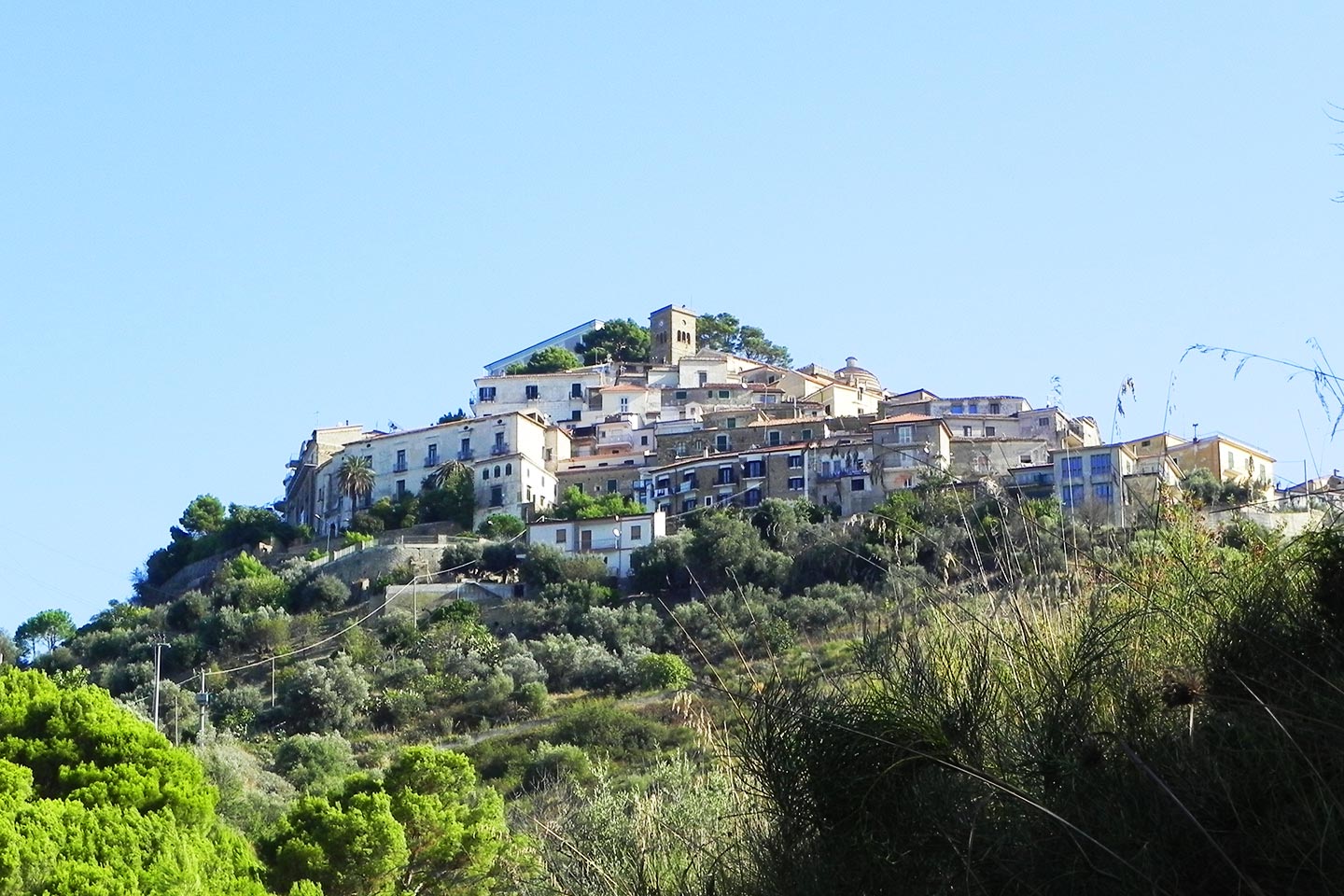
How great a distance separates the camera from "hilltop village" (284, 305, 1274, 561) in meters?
73.1

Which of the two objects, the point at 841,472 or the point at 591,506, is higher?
the point at 841,472

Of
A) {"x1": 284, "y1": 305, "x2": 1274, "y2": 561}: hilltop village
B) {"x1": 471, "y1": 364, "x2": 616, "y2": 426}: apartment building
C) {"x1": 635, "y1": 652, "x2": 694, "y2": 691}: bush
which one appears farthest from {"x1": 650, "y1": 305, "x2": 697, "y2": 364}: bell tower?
{"x1": 635, "y1": 652, "x2": 694, "y2": 691}: bush

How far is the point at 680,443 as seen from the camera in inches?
3265

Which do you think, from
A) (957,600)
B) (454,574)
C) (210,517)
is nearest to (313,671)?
(454,574)

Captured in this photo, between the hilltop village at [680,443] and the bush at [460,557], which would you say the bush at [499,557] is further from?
the hilltop village at [680,443]

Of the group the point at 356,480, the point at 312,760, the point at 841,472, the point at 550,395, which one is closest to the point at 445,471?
the point at 356,480

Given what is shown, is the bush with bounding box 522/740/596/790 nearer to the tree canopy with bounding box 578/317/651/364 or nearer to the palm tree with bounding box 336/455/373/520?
the palm tree with bounding box 336/455/373/520

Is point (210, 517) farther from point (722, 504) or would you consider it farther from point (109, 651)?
point (722, 504)

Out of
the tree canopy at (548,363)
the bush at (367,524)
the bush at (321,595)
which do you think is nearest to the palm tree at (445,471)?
the bush at (367,524)

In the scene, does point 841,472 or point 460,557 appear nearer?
point 460,557

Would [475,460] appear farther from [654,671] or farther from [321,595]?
[654,671]

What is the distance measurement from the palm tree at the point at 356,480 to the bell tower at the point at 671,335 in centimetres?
2515

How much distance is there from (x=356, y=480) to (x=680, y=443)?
13649 mm

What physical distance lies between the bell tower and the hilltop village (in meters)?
5.58
